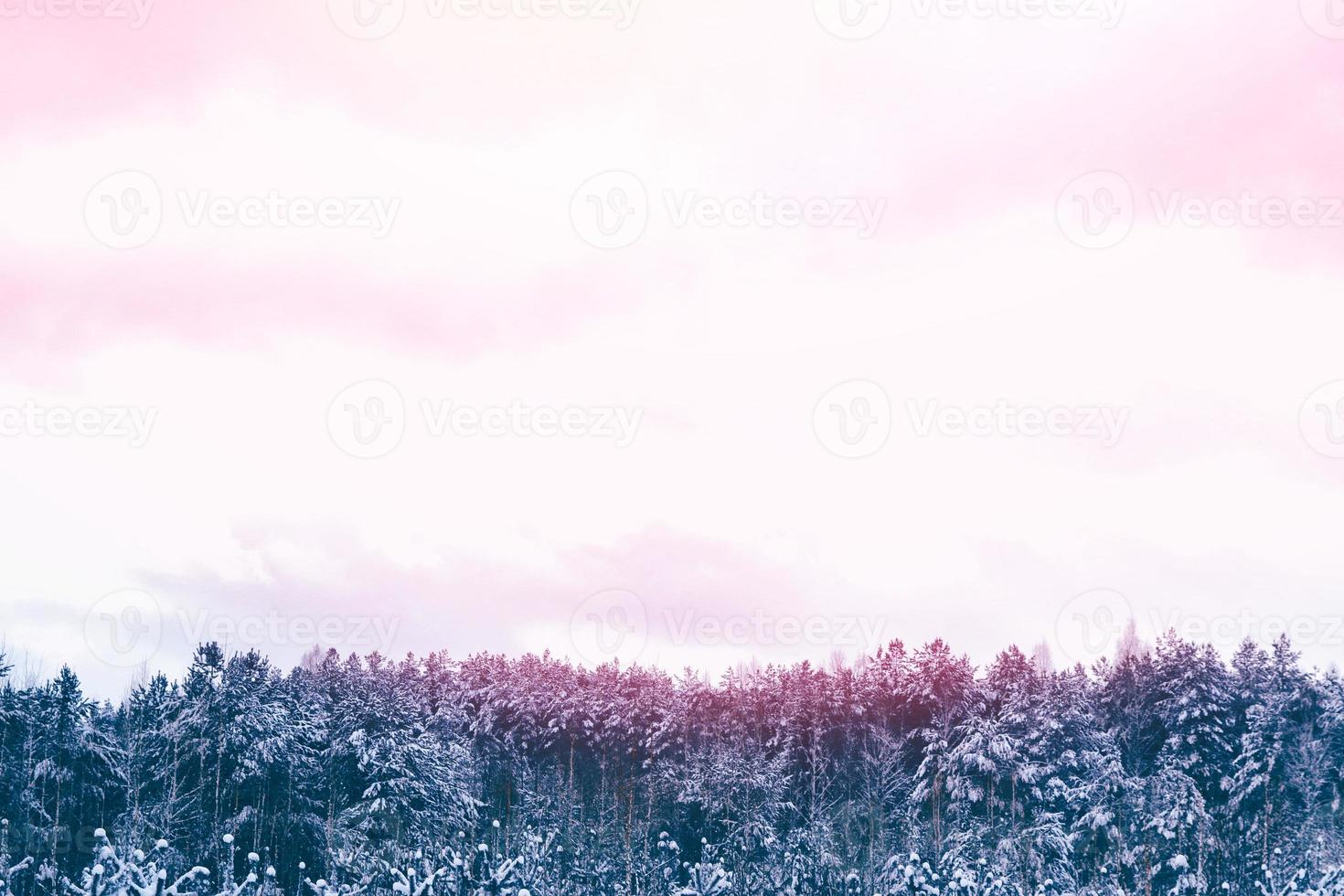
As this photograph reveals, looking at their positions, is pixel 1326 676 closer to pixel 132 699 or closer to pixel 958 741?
pixel 958 741

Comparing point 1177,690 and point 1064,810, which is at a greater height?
point 1177,690

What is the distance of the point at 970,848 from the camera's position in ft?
173

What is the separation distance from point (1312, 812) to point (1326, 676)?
6814mm

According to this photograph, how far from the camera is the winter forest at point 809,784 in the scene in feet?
159

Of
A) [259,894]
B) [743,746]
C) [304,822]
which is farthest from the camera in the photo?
[743,746]

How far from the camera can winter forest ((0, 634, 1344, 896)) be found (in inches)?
1908

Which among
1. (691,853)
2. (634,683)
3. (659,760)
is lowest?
(691,853)

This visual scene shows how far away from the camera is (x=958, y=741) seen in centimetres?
5838

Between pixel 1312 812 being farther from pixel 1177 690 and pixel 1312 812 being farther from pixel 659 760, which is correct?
pixel 659 760

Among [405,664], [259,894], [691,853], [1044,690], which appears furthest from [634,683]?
[259,894]

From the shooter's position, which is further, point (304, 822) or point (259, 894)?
point (304, 822)

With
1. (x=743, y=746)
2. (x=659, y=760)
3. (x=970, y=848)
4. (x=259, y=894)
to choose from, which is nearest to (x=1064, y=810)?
(x=970, y=848)

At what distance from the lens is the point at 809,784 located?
66312mm

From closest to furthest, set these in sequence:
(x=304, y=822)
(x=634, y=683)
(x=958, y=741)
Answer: (x=304, y=822) < (x=958, y=741) < (x=634, y=683)
